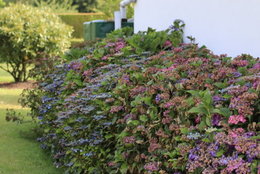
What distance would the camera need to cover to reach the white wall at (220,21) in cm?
471

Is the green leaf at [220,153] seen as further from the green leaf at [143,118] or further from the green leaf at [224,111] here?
the green leaf at [143,118]

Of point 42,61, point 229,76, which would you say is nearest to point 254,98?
point 229,76

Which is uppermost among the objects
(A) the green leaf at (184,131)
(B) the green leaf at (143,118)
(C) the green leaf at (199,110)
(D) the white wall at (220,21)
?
(D) the white wall at (220,21)

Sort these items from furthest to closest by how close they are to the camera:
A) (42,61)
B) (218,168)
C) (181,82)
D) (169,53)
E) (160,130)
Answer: (42,61) → (169,53) → (181,82) → (160,130) → (218,168)

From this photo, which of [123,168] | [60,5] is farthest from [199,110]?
[60,5]

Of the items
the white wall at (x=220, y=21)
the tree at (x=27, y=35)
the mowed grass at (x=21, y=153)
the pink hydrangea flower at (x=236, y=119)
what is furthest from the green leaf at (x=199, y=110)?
the tree at (x=27, y=35)

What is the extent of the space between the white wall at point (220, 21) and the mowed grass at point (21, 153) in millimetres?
2291

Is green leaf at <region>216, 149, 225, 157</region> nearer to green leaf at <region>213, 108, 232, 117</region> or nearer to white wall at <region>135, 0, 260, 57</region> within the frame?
green leaf at <region>213, 108, 232, 117</region>

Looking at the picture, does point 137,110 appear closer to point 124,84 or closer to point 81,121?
point 124,84

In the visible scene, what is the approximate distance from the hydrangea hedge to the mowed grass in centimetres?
29

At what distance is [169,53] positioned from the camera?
510cm

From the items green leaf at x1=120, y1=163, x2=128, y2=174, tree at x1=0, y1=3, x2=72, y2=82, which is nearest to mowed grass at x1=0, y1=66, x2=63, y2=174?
green leaf at x1=120, y1=163, x2=128, y2=174

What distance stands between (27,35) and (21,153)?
8223mm

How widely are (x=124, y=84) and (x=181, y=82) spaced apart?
732mm
